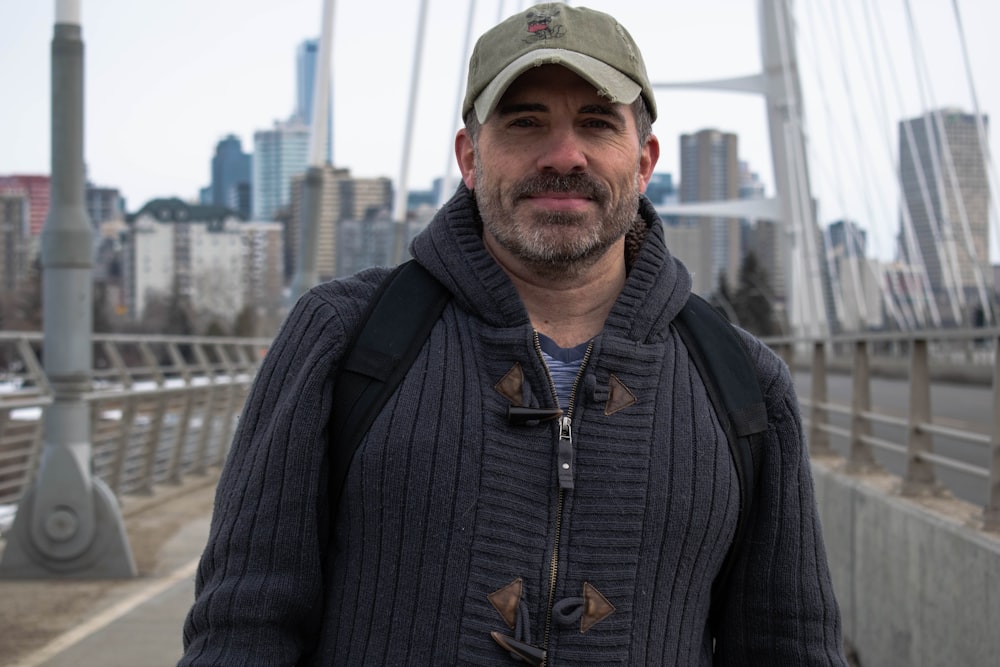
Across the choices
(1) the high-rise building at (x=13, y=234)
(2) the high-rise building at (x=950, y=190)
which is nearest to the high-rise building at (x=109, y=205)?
(1) the high-rise building at (x=13, y=234)

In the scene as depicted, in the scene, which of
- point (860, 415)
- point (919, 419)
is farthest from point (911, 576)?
point (860, 415)

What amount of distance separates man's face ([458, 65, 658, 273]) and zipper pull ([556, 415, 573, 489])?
0.29 m

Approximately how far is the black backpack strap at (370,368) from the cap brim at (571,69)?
1.13ft

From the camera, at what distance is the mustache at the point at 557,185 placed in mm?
2377

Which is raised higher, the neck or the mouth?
the mouth

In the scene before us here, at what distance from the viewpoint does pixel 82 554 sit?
8438 millimetres

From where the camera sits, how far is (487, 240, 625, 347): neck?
8.04 ft

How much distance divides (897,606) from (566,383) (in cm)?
435

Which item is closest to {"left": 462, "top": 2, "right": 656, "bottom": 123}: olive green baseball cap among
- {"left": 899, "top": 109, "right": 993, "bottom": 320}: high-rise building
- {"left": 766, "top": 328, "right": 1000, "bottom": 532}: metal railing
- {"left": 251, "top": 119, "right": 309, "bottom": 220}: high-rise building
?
{"left": 766, "top": 328, "right": 1000, "bottom": 532}: metal railing

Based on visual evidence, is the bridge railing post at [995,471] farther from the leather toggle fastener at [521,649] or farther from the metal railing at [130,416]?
the metal railing at [130,416]

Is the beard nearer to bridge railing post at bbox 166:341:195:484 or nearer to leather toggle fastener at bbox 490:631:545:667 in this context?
leather toggle fastener at bbox 490:631:545:667

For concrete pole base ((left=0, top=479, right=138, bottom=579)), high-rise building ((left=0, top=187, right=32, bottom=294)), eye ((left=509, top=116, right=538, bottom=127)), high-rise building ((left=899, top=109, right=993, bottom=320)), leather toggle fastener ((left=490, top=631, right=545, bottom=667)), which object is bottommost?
concrete pole base ((left=0, top=479, right=138, bottom=579))

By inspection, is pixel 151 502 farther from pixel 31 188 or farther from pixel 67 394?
pixel 31 188

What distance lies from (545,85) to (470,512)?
28.1 inches
